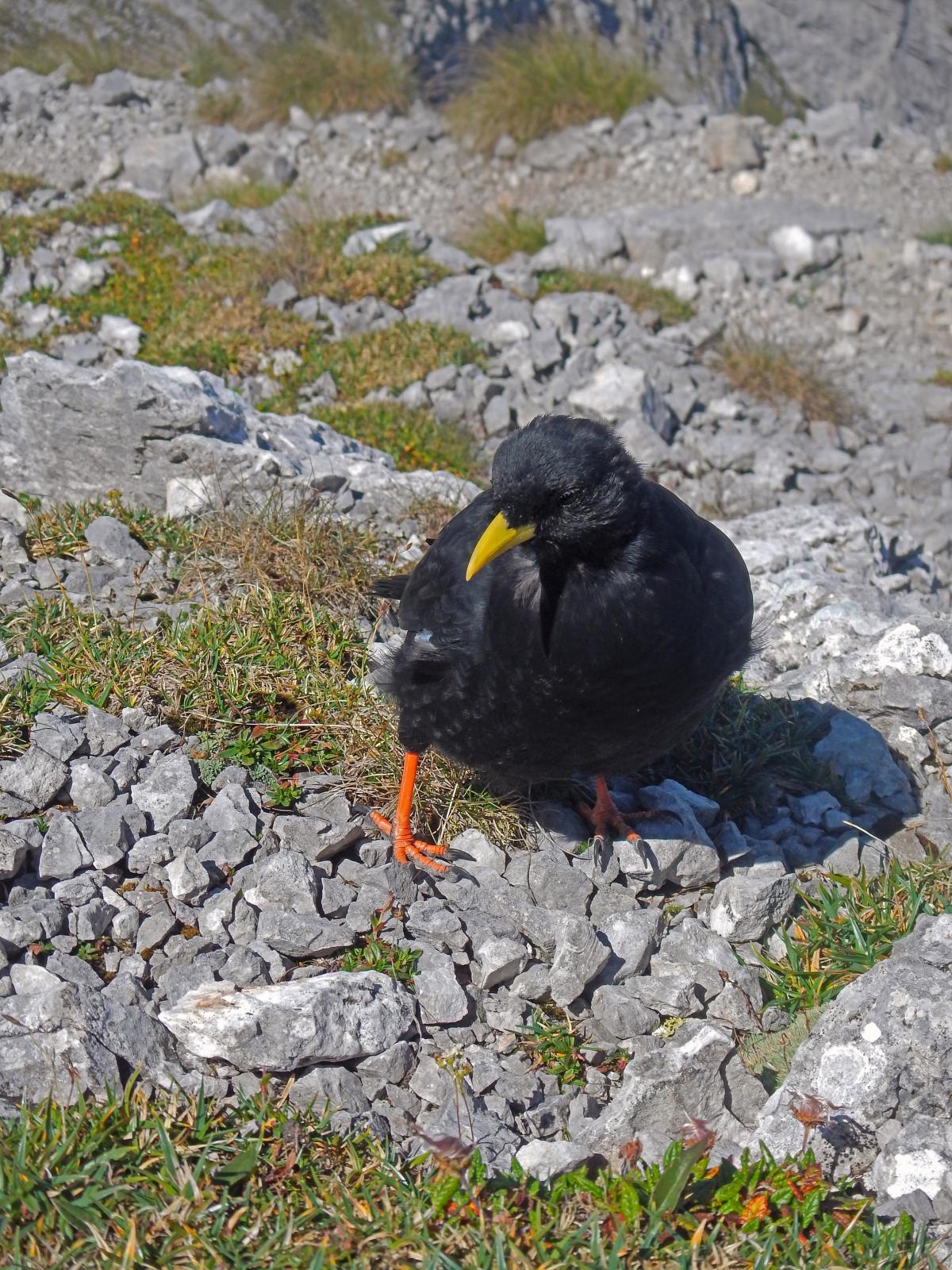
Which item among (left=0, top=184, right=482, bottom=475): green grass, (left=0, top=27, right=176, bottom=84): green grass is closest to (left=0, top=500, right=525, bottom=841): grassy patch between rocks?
(left=0, top=184, right=482, bottom=475): green grass

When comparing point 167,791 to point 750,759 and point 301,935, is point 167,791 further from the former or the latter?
point 750,759

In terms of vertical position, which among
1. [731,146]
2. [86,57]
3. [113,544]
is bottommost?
[113,544]

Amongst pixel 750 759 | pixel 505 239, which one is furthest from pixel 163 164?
pixel 750 759

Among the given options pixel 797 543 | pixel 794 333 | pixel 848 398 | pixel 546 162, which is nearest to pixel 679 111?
pixel 546 162

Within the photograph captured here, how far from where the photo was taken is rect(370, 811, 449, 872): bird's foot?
14.3 ft

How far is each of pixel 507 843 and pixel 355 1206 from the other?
1.74 meters

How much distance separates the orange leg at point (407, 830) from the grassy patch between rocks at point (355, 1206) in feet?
3.98

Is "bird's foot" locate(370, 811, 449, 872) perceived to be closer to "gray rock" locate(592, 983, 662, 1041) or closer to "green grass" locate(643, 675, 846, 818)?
"gray rock" locate(592, 983, 662, 1041)

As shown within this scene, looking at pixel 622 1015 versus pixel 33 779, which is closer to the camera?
pixel 622 1015

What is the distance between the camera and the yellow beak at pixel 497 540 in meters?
3.48

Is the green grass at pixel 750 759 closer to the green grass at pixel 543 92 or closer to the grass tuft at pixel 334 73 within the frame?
the green grass at pixel 543 92

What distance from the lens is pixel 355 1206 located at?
3045 millimetres

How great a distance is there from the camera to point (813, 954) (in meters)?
4.07

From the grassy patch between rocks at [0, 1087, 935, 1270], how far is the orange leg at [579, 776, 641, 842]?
4.95 feet
